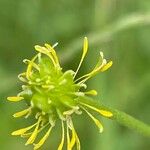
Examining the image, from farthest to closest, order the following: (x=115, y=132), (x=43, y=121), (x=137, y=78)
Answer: (x=137, y=78), (x=115, y=132), (x=43, y=121)

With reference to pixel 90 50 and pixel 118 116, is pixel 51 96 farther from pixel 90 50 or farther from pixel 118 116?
pixel 90 50

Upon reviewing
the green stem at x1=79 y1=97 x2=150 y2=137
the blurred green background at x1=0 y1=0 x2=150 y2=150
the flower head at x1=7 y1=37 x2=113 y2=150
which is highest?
the blurred green background at x1=0 y1=0 x2=150 y2=150

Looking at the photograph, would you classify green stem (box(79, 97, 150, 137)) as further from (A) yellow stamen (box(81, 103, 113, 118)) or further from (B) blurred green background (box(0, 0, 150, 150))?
(B) blurred green background (box(0, 0, 150, 150))

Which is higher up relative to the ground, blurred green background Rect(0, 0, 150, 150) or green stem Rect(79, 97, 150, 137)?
blurred green background Rect(0, 0, 150, 150)

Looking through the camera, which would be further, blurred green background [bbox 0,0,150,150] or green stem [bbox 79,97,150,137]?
blurred green background [bbox 0,0,150,150]

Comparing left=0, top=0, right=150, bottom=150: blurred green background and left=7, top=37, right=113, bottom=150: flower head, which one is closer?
left=7, top=37, right=113, bottom=150: flower head

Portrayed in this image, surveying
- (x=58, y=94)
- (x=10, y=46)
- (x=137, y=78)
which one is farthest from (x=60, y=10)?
(x=58, y=94)

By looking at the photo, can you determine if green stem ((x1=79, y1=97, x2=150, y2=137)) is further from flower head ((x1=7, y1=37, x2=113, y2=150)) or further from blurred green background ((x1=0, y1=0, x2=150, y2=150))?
blurred green background ((x1=0, y1=0, x2=150, y2=150))

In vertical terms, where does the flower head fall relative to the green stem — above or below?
above

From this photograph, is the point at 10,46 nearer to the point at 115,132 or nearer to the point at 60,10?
the point at 60,10

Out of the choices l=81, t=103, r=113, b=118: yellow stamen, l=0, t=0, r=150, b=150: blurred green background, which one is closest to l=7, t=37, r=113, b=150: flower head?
l=81, t=103, r=113, b=118: yellow stamen
